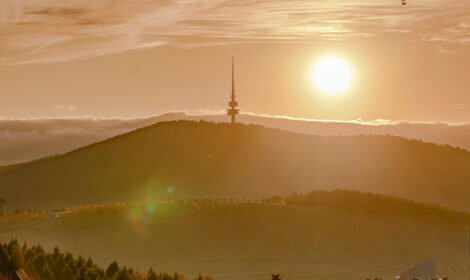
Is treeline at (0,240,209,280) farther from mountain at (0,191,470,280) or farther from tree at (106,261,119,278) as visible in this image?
mountain at (0,191,470,280)

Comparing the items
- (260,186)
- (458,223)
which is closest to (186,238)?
(458,223)

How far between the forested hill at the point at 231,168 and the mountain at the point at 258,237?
5006 centimetres

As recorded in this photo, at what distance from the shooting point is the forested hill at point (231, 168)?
110250 millimetres

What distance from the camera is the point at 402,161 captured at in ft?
403

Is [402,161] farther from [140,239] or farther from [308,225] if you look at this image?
[140,239]

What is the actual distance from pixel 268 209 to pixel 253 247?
7.85 meters

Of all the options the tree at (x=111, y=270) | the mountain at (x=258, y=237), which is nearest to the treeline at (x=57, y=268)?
the tree at (x=111, y=270)

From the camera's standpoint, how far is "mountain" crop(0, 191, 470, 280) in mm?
45219

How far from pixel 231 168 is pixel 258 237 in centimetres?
6534

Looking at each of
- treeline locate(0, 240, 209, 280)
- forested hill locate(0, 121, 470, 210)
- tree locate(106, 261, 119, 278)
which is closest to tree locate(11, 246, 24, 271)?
treeline locate(0, 240, 209, 280)

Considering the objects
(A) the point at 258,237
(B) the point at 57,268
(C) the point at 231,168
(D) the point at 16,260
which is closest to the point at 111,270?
(B) the point at 57,268

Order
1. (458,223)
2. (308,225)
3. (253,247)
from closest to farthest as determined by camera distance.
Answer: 1. (253,247)
2. (308,225)
3. (458,223)

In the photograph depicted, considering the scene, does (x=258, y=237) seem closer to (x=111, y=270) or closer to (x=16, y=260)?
(x=111, y=270)

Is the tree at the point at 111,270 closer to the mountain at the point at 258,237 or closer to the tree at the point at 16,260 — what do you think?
the tree at the point at 16,260
